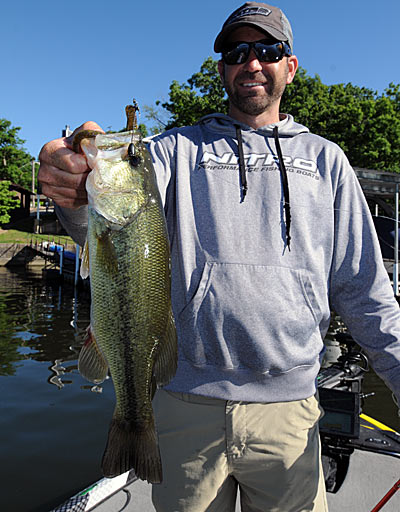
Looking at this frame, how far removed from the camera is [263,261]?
Answer: 2.07m

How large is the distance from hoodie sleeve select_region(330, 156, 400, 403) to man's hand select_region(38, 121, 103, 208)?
1.33 metres

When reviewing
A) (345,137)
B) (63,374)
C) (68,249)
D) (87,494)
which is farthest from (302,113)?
(87,494)

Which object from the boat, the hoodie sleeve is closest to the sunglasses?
the hoodie sleeve

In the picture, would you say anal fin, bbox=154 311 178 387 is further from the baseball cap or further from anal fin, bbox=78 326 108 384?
the baseball cap

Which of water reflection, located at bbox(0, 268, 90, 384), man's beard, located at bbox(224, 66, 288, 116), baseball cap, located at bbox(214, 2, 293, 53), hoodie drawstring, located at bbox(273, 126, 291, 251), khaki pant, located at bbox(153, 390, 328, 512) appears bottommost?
water reflection, located at bbox(0, 268, 90, 384)

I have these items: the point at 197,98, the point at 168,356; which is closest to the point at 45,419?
the point at 168,356

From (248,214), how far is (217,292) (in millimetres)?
417

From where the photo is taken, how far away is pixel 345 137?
2992 cm

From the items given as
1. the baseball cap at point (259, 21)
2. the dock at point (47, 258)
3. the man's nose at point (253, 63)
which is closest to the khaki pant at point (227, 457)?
the man's nose at point (253, 63)

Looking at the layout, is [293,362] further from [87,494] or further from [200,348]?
[87,494]

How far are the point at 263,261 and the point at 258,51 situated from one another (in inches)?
46.6

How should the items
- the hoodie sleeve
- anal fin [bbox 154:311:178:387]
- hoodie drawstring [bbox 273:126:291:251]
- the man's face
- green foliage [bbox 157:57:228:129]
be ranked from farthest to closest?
green foliage [bbox 157:57:228:129]
the man's face
the hoodie sleeve
hoodie drawstring [bbox 273:126:291:251]
anal fin [bbox 154:311:178:387]

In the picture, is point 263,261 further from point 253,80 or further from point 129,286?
point 253,80

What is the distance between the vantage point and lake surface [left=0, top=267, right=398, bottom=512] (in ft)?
21.2
